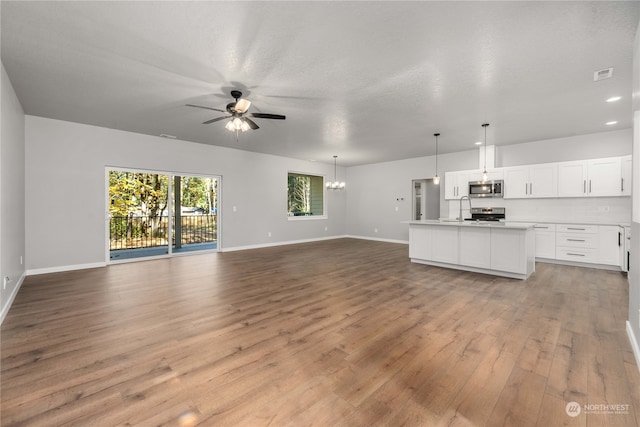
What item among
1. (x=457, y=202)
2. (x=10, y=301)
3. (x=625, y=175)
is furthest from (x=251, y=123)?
(x=625, y=175)

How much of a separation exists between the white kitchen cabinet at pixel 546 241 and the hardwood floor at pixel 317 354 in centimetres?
168

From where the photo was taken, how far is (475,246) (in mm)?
4891

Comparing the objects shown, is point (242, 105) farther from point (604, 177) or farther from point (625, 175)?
point (625, 175)

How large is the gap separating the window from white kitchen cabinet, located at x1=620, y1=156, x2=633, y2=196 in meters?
7.33

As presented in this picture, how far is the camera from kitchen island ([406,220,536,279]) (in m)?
4.45

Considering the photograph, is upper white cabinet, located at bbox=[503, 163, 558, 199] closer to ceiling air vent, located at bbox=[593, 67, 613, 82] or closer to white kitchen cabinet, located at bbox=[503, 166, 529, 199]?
white kitchen cabinet, located at bbox=[503, 166, 529, 199]

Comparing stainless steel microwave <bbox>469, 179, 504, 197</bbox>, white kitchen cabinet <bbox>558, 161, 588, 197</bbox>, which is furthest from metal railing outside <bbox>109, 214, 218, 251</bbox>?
white kitchen cabinet <bbox>558, 161, 588, 197</bbox>

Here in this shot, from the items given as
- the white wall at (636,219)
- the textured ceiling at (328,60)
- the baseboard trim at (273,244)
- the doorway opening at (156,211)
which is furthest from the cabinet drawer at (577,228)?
the doorway opening at (156,211)

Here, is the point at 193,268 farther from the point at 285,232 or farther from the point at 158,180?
the point at 285,232

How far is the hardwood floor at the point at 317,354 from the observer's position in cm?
162

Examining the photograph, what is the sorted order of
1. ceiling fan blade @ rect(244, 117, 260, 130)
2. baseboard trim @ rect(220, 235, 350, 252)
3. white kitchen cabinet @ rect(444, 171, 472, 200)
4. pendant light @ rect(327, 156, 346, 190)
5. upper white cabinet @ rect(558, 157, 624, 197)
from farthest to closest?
pendant light @ rect(327, 156, 346, 190) < baseboard trim @ rect(220, 235, 350, 252) < white kitchen cabinet @ rect(444, 171, 472, 200) < upper white cabinet @ rect(558, 157, 624, 197) < ceiling fan blade @ rect(244, 117, 260, 130)

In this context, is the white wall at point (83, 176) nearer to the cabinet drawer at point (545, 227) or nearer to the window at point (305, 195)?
the window at point (305, 195)

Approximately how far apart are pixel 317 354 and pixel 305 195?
7.75 metres

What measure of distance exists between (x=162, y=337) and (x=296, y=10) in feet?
10.1
